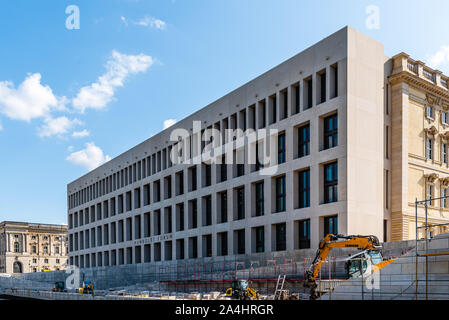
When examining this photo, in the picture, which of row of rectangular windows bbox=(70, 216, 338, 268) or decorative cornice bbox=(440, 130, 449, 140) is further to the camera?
decorative cornice bbox=(440, 130, 449, 140)

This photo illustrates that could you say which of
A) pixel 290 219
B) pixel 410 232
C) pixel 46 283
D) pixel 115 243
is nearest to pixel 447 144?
pixel 410 232

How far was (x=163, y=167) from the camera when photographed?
6378cm

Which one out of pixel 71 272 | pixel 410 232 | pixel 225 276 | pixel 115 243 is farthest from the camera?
pixel 71 272

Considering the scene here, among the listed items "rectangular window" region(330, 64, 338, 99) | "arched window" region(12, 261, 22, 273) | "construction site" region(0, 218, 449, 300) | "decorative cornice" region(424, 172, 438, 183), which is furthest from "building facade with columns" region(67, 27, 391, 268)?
"arched window" region(12, 261, 22, 273)

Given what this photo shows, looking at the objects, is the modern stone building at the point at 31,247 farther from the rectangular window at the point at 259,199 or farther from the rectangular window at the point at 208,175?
the rectangular window at the point at 259,199

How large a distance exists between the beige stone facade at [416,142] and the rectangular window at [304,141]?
705 cm

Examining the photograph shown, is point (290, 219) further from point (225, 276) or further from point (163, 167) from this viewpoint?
point (163, 167)

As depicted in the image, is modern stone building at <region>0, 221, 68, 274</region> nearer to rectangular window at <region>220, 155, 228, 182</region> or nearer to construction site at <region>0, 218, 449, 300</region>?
construction site at <region>0, 218, 449, 300</region>

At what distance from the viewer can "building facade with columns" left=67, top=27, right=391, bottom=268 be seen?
38.0 m

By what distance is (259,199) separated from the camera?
4712cm

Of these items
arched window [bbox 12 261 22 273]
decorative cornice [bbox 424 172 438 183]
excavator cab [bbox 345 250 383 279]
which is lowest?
arched window [bbox 12 261 22 273]

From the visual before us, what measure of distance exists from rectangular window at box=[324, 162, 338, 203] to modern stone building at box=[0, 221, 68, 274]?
415ft

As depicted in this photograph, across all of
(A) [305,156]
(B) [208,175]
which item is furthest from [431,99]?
(B) [208,175]

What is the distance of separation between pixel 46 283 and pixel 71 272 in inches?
410
